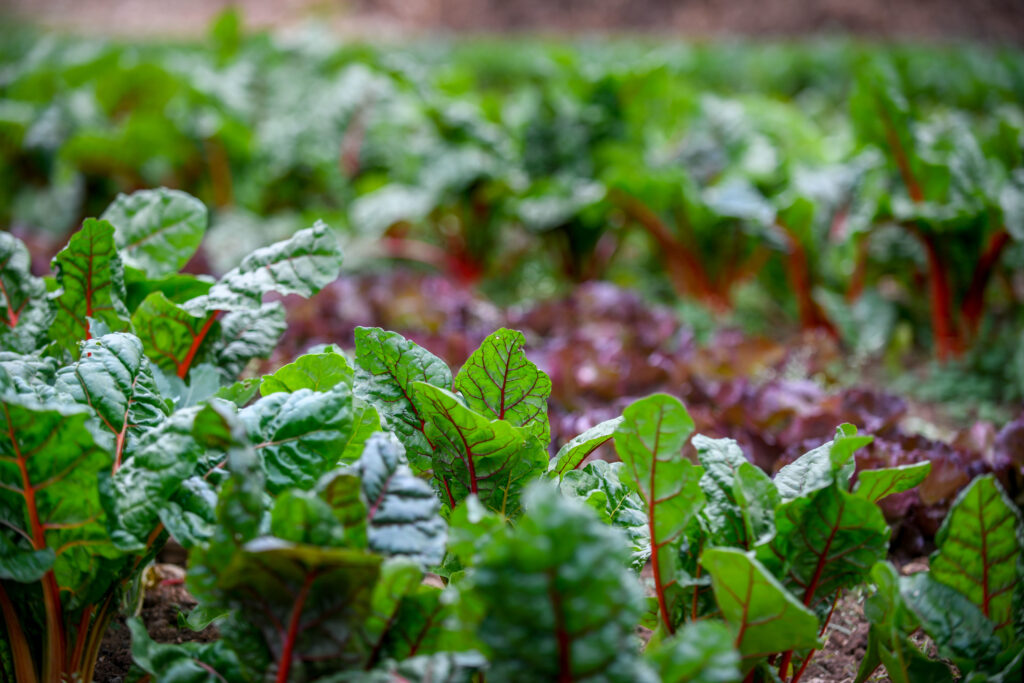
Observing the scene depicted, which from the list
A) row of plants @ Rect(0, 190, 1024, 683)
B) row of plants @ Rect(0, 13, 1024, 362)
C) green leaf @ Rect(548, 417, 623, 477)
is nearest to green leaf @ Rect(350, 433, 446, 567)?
row of plants @ Rect(0, 190, 1024, 683)

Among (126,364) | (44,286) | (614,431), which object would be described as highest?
(44,286)

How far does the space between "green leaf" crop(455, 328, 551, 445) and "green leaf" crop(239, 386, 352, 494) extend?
7.4 inches

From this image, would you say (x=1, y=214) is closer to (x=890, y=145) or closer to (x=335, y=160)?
(x=335, y=160)

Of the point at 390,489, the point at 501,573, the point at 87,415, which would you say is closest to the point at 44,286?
the point at 87,415

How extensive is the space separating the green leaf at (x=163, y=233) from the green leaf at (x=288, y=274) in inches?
10.5

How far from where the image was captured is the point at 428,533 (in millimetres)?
856

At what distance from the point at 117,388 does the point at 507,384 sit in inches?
20.1

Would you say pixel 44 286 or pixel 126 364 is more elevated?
pixel 44 286

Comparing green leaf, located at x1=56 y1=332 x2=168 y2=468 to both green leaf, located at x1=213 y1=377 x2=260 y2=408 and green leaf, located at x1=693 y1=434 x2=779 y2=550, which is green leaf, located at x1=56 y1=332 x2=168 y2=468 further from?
green leaf, located at x1=693 y1=434 x2=779 y2=550

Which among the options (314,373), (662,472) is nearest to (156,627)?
(314,373)

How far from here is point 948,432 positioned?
7.29ft

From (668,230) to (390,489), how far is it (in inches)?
94.1

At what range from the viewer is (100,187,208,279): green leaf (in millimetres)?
1423

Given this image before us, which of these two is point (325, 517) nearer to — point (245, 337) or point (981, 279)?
point (245, 337)
